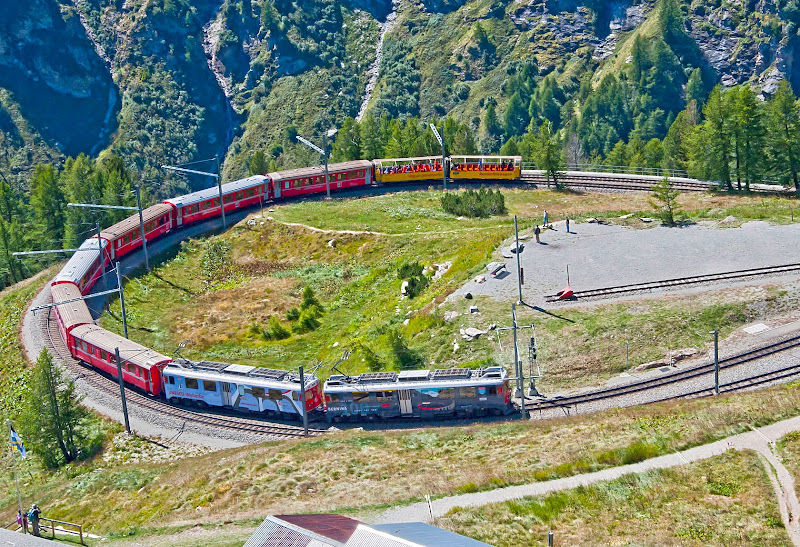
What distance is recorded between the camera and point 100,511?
41000mm

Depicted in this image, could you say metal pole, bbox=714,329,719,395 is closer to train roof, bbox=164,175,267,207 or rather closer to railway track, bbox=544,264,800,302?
railway track, bbox=544,264,800,302

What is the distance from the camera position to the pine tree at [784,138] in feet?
270

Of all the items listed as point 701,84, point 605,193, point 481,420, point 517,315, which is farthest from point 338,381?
point 701,84

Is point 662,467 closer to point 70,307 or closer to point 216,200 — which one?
point 70,307

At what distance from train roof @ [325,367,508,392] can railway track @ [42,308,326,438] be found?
2.93m

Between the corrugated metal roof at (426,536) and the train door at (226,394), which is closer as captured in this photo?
the corrugated metal roof at (426,536)

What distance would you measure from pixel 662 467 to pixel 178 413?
1149 inches

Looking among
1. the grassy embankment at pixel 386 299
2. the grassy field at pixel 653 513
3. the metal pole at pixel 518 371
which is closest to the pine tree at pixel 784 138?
the grassy embankment at pixel 386 299

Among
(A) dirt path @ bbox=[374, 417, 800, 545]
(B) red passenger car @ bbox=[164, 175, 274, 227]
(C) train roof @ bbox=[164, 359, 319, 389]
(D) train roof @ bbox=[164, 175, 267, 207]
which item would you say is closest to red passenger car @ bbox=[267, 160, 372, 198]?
(B) red passenger car @ bbox=[164, 175, 274, 227]

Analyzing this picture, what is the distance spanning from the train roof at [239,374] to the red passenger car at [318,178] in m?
39.2

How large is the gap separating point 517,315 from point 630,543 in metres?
25.9

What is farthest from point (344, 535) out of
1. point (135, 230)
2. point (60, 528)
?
point (135, 230)

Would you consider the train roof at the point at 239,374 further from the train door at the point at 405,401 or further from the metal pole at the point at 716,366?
the metal pole at the point at 716,366

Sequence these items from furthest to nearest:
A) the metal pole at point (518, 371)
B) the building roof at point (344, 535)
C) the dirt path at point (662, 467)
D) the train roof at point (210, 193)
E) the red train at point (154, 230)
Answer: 1. the train roof at point (210, 193)
2. the red train at point (154, 230)
3. the metal pole at point (518, 371)
4. the dirt path at point (662, 467)
5. the building roof at point (344, 535)
